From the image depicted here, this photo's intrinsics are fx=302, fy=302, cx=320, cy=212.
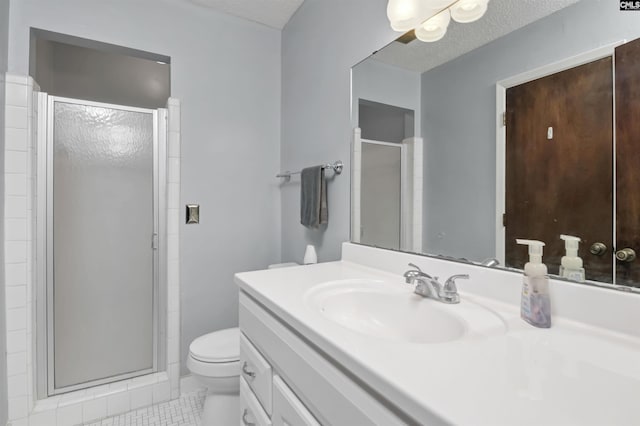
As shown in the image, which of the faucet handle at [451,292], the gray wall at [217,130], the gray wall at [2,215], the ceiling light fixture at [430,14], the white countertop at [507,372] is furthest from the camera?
the gray wall at [217,130]

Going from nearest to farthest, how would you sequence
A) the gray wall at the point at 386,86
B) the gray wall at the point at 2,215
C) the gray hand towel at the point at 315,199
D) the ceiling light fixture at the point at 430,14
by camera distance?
the ceiling light fixture at the point at 430,14 → the gray wall at the point at 386,86 → the gray wall at the point at 2,215 → the gray hand towel at the point at 315,199

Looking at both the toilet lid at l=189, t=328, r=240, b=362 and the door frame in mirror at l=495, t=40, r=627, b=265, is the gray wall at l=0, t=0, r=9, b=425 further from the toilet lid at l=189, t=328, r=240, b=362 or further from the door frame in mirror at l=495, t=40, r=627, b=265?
the door frame in mirror at l=495, t=40, r=627, b=265

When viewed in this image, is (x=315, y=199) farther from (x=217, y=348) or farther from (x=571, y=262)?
(x=571, y=262)

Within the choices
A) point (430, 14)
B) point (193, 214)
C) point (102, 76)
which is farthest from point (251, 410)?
point (102, 76)

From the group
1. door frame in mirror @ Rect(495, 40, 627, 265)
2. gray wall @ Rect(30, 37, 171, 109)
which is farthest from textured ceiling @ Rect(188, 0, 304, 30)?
door frame in mirror @ Rect(495, 40, 627, 265)

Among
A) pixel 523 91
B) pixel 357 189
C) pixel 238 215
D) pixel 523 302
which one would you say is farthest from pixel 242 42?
pixel 523 302

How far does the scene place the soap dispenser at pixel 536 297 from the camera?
665 mm

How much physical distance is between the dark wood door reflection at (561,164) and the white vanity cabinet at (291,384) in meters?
0.58

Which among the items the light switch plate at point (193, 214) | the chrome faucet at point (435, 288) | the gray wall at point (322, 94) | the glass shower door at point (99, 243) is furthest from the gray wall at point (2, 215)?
the chrome faucet at point (435, 288)

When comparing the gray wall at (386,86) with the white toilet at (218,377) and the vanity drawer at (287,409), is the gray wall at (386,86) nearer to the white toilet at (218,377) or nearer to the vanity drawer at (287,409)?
the vanity drawer at (287,409)

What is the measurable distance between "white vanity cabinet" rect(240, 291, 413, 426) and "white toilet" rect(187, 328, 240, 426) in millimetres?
366

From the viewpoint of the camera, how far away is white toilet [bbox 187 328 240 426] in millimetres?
1396

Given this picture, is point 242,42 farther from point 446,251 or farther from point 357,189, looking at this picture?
point 446,251

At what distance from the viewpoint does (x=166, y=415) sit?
1665 mm
